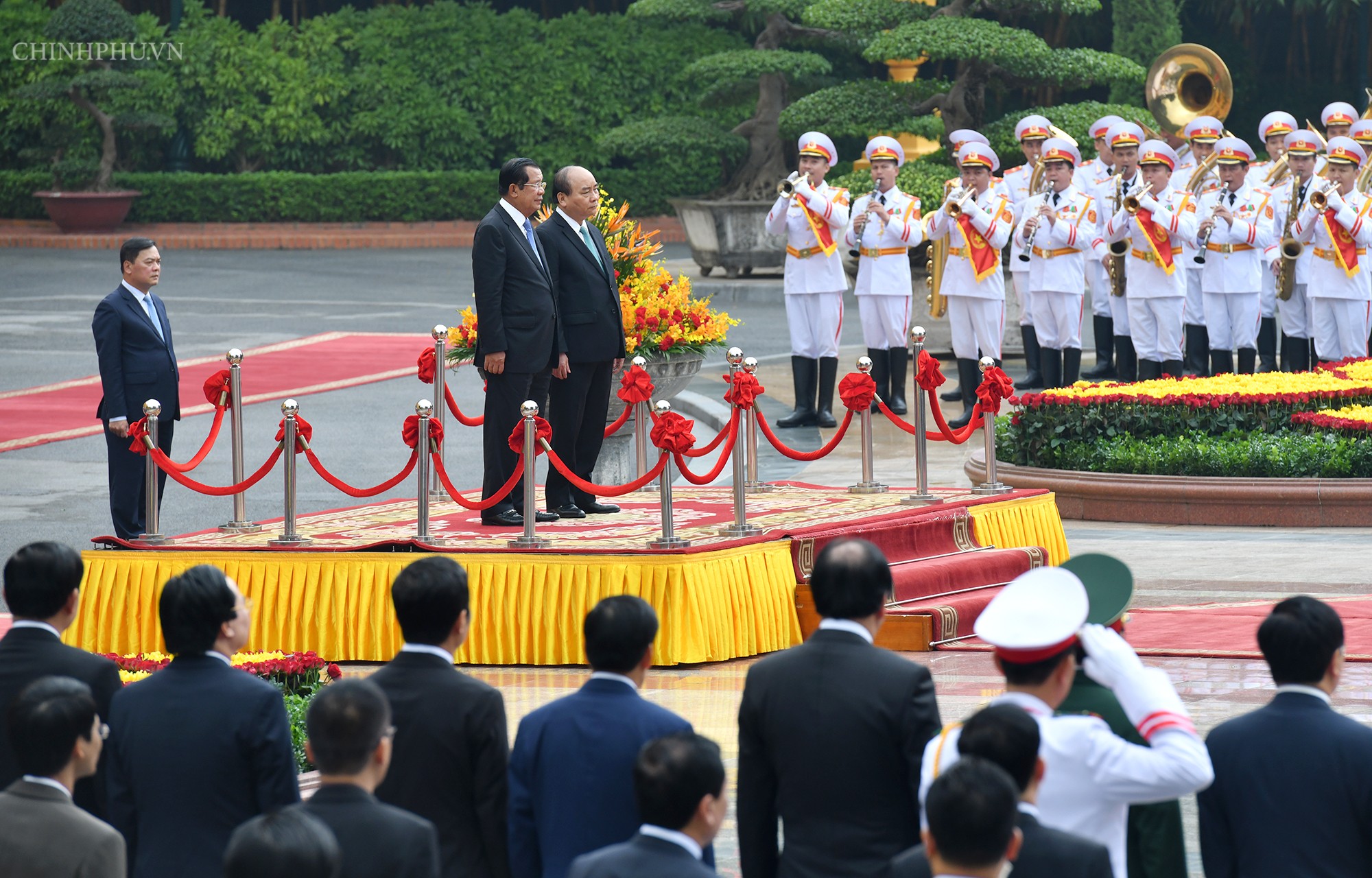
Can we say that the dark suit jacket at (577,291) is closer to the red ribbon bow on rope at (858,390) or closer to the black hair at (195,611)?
the red ribbon bow on rope at (858,390)

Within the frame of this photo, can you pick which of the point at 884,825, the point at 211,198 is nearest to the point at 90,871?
the point at 884,825

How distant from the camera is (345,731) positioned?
11.9 feet

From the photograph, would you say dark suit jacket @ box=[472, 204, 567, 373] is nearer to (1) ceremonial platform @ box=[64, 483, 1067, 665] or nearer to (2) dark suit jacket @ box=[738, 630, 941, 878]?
(1) ceremonial platform @ box=[64, 483, 1067, 665]

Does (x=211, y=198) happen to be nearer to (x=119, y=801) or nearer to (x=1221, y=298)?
(x=1221, y=298)

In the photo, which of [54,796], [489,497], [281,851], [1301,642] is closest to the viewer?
[281,851]

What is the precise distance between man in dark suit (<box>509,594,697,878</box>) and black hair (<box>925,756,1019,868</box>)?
1.03 meters

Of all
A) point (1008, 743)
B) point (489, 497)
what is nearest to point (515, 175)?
point (489, 497)

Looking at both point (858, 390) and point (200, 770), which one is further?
point (858, 390)

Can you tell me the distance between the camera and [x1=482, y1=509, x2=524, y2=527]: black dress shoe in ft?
30.0

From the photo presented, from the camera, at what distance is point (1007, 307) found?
62.3 ft


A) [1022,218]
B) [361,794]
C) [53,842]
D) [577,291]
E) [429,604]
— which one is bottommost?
[53,842]

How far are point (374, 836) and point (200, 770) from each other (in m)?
0.84

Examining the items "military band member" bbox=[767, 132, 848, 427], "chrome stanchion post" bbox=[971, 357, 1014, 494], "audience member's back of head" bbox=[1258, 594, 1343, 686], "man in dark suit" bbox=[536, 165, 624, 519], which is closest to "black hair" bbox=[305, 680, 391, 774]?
"audience member's back of head" bbox=[1258, 594, 1343, 686]

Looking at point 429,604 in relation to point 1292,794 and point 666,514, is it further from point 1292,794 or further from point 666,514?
point 666,514
